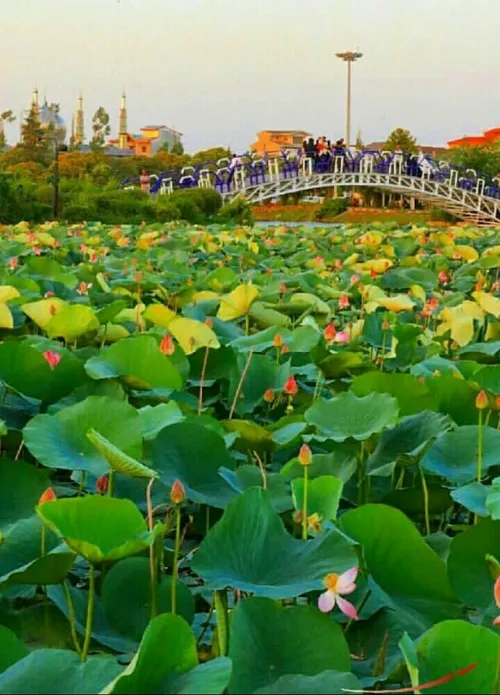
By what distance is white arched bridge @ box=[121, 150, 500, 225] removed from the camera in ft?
72.5

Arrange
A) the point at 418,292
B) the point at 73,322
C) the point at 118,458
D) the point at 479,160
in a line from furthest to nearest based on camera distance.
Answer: the point at 479,160
the point at 418,292
the point at 73,322
the point at 118,458

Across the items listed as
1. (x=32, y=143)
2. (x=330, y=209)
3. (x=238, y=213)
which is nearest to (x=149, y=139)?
(x=32, y=143)

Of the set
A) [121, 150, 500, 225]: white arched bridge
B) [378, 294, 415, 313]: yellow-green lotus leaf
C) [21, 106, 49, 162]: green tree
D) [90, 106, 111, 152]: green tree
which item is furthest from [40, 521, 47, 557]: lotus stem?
[90, 106, 111, 152]: green tree

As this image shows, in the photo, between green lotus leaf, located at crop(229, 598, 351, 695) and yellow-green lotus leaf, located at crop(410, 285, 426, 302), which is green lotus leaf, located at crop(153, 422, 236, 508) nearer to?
green lotus leaf, located at crop(229, 598, 351, 695)

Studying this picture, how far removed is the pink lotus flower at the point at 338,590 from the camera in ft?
1.78

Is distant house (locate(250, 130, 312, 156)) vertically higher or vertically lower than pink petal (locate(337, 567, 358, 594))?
higher

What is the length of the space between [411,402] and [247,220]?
1228 cm

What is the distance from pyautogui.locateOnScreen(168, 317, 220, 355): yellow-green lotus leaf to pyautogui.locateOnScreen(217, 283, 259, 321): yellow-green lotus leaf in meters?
0.33

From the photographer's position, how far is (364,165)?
2427 cm

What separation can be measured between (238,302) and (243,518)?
3.52ft

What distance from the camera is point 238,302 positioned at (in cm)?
168

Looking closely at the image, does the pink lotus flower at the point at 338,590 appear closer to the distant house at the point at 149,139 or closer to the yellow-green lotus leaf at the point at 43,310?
the yellow-green lotus leaf at the point at 43,310

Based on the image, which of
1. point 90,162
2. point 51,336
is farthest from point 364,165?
point 51,336

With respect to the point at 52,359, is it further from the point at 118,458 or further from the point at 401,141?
the point at 401,141
